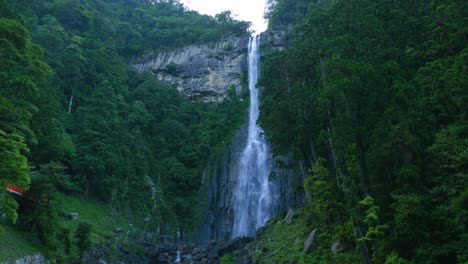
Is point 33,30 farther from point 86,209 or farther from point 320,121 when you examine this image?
point 320,121

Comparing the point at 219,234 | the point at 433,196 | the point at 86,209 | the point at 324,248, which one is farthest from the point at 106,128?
the point at 433,196

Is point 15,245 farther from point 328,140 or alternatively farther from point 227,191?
point 227,191

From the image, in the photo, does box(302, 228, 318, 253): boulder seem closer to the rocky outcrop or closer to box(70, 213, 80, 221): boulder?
box(70, 213, 80, 221): boulder

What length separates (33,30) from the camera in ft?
104

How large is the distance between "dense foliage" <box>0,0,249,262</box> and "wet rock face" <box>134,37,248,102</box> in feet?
4.56

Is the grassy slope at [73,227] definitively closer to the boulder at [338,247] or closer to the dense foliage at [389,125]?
the dense foliage at [389,125]

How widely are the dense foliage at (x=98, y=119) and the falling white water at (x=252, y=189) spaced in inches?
132

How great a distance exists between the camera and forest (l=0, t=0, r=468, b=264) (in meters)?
11.4

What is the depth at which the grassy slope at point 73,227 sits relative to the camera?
12.5m

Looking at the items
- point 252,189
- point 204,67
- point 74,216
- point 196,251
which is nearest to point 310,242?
point 196,251

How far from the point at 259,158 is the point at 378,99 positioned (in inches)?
816

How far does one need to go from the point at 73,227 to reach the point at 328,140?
517 inches

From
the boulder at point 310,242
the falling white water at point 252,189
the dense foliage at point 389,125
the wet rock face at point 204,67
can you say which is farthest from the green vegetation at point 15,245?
the wet rock face at point 204,67

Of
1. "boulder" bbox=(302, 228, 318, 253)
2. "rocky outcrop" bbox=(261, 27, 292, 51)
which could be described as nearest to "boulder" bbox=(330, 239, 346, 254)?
"boulder" bbox=(302, 228, 318, 253)
